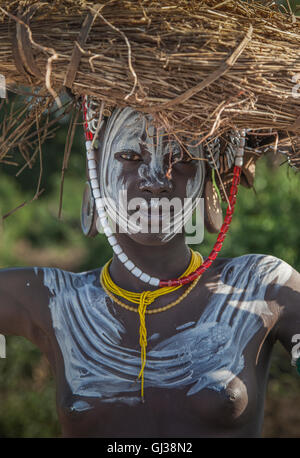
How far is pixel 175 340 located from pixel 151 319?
0.13m

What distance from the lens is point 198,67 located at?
2.07 m

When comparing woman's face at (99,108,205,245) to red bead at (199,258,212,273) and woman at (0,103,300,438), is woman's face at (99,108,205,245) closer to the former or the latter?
woman at (0,103,300,438)

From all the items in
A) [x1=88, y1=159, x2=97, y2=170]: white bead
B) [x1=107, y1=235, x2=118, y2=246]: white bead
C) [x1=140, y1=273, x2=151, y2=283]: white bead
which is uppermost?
[x1=88, y1=159, x2=97, y2=170]: white bead

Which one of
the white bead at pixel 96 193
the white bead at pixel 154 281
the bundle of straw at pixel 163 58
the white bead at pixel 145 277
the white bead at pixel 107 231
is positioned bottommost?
the white bead at pixel 154 281

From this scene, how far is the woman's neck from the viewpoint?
2.78m

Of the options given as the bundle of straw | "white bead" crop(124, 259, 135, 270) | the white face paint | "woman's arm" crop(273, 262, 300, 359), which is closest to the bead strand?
"white bead" crop(124, 259, 135, 270)

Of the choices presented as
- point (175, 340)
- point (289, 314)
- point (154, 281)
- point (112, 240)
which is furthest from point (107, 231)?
→ point (289, 314)

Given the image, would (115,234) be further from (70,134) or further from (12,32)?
(12,32)

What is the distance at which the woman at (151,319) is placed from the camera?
2.55 meters

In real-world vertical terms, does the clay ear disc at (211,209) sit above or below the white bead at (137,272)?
above

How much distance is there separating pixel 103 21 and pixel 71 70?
0.60 feet

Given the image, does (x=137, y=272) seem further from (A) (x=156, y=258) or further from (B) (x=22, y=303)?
(B) (x=22, y=303)

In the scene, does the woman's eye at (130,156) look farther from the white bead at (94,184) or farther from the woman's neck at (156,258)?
the woman's neck at (156,258)

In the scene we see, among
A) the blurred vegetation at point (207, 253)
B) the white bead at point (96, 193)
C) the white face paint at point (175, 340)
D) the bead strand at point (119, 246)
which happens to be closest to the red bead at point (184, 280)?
the bead strand at point (119, 246)
